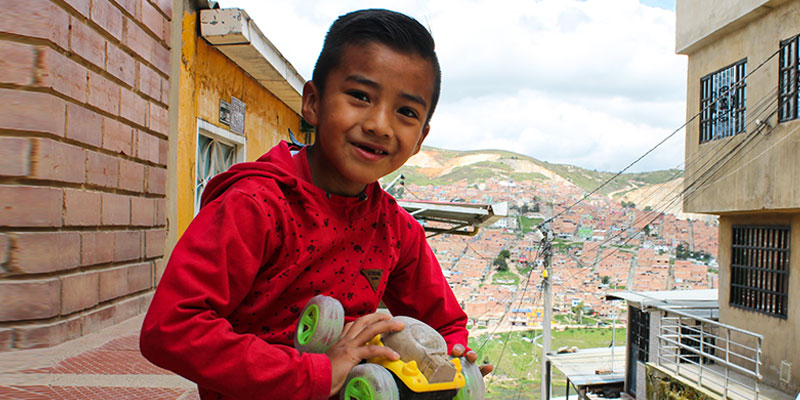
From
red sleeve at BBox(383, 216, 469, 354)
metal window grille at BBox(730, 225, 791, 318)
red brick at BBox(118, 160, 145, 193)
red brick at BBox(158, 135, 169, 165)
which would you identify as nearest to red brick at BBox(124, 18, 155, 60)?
red brick at BBox(158, 135, 169, 165)

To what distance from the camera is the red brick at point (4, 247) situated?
2.52m

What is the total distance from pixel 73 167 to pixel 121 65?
964mm

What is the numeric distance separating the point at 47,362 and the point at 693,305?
14.8 metres

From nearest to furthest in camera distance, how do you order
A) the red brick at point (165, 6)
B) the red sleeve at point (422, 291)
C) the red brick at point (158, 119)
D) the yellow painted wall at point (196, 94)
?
the red sleeve at point (422, 291)
the red brick at point (158, 119)
the red brick at point (165, 6)
the yellow painted wall at point (196, 94)

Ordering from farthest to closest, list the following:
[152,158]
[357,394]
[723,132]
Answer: [723,132]
[152,158]
[357,394]

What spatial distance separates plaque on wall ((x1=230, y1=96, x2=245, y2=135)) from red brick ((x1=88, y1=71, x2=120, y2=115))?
293cm

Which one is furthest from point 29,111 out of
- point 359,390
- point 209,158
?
point 209,158

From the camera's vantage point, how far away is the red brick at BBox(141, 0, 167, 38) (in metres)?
3.86

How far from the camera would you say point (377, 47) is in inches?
50.8

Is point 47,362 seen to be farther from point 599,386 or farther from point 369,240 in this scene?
point 599,386

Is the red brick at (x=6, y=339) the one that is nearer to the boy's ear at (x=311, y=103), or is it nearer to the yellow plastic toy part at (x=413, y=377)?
the boy's ear at (x=311, y=103)

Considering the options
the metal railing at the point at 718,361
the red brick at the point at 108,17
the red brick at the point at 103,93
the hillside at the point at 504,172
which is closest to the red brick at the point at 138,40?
the red brick at the point at 108,17

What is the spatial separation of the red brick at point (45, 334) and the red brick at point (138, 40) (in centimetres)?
193

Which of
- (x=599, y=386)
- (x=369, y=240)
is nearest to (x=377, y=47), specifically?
(x=369, y=240)
